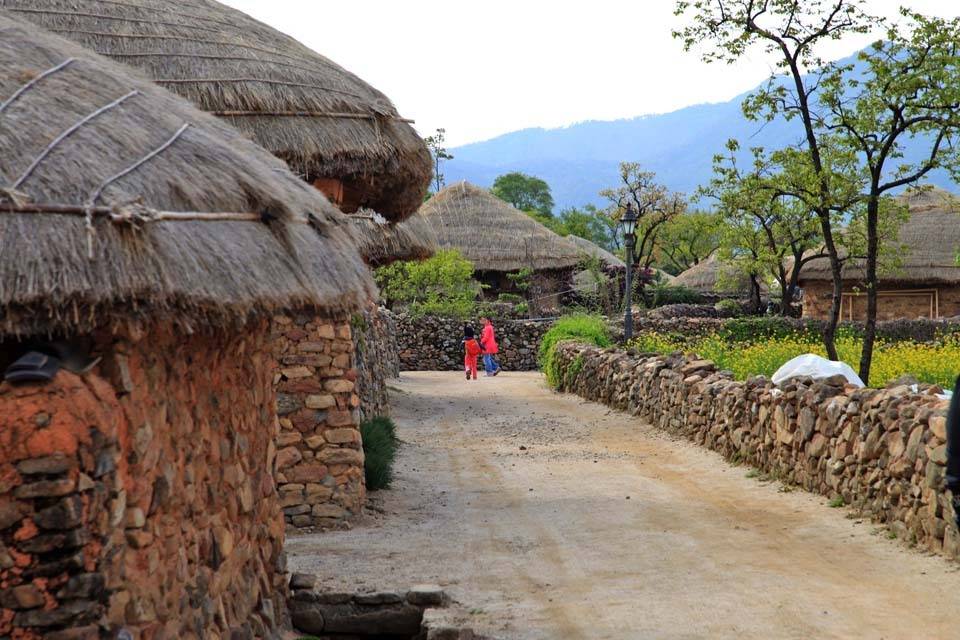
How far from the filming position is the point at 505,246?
122ft

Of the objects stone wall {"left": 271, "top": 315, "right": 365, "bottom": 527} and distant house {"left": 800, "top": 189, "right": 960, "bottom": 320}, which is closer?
stone wall {"left": 271, "top": 315, "right": 365, "bottom": 527}

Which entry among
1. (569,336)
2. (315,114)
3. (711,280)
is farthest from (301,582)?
(711,280)

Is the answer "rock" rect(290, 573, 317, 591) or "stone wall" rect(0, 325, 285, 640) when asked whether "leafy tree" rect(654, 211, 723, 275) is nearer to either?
"rock" rect(290, 573, 317, 591)

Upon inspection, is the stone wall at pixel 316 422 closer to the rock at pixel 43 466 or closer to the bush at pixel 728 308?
the rock at pixel 43 466

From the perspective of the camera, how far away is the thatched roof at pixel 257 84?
8883mm

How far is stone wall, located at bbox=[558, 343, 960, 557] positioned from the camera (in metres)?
7.75

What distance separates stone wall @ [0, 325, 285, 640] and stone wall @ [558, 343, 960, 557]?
4.53 m

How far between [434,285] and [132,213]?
2905 cm

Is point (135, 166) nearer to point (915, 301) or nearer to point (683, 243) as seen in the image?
point (915, 301)

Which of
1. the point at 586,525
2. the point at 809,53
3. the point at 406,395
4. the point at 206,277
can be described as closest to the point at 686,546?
the point at 586,525

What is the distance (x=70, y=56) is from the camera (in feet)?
17.3

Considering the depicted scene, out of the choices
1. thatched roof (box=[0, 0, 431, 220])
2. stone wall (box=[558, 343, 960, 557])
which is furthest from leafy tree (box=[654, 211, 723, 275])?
thatched roof (box=[0, 0, 431, 220])

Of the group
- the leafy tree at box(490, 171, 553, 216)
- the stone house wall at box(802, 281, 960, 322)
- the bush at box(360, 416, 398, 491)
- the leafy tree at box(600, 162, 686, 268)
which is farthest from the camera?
the leafy tree at box(490, 171, 553, 216)

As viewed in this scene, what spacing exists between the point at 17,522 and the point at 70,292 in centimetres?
80
